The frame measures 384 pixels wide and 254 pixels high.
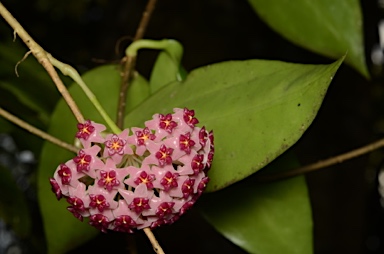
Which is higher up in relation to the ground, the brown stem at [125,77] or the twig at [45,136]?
the twig at [45,136]

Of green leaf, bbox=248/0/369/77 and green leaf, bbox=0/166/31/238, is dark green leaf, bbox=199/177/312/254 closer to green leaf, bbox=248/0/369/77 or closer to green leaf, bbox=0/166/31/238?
green leaf, bbox=248/0/369/77

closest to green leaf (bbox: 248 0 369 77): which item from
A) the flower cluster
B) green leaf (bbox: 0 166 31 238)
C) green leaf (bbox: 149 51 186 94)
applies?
green leaf (bbox: 149 51 186 94)

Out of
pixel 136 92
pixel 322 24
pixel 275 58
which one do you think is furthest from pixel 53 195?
pixel 275 58

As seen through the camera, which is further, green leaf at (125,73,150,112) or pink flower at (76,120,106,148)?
green leaf at (125,73,150,112)

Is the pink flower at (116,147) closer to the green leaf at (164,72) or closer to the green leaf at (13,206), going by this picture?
the green leaf at (164,72)

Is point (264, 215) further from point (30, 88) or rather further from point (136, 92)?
point (30, 88)

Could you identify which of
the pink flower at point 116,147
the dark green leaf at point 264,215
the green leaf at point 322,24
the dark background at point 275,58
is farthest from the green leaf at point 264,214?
the dark background at point 275,58
